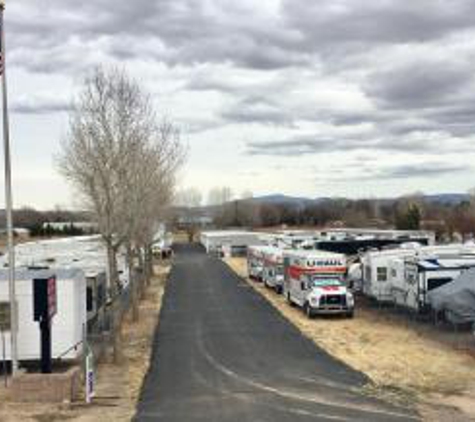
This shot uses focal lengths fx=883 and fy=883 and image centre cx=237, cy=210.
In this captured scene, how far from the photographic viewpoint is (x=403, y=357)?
89.7ft

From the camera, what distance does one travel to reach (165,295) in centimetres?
5519

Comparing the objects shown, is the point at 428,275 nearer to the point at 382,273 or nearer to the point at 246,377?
the point at 382,273

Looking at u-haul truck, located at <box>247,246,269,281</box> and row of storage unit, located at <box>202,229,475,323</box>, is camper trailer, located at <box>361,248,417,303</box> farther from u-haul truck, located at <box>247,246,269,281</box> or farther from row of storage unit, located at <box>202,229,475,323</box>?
u-haul truck, located at <box>247,246,269,281</box>

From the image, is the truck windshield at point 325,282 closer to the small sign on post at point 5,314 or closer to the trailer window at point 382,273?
the trailer window at point 382,273

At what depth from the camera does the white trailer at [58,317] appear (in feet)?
78.4

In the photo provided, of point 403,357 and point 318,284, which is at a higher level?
A: point 318,284

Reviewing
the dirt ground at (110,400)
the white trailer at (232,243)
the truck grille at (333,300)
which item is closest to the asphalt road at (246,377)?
the dirt ground at (110,400)

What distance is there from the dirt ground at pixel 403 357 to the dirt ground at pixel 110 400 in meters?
6.00

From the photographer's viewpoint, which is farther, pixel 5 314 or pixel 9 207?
pixel 5 314

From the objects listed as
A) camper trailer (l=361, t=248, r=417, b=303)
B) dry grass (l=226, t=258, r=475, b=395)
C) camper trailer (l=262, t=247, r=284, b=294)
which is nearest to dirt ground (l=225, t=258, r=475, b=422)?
dry grass (l=226, t=258, r=475, b=395)

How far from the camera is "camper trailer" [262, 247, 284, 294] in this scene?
5466 centimetres

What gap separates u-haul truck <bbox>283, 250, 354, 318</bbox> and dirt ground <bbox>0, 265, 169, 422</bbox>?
10.2 metres

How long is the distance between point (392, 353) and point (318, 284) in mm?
13744

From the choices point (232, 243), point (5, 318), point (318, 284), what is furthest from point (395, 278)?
point (232, 243)
